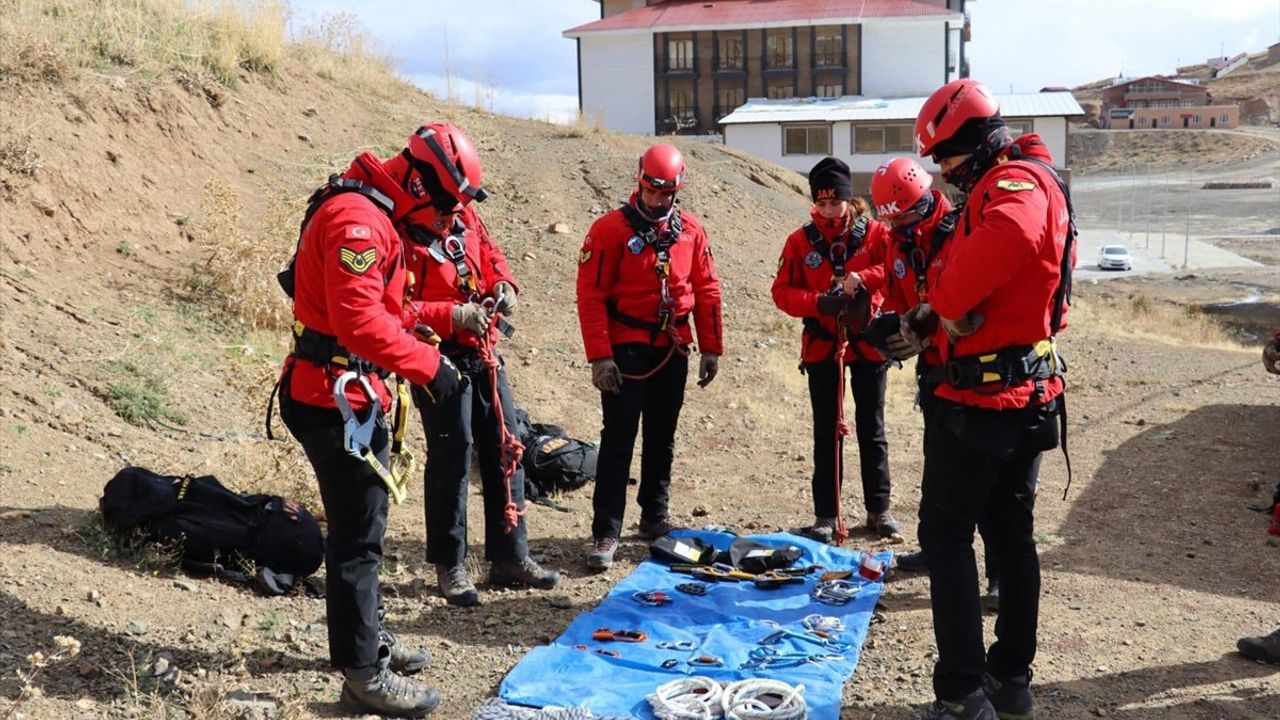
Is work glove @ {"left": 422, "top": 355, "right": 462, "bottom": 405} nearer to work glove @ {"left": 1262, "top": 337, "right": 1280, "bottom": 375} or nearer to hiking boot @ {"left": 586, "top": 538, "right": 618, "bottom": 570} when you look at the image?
hiking boot @ {"left": 586, "top": 538, "right": 618, "bottom": 570}

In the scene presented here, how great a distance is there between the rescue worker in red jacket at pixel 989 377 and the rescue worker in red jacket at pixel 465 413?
2.26 metres

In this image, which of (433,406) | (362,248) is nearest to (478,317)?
(433,406)

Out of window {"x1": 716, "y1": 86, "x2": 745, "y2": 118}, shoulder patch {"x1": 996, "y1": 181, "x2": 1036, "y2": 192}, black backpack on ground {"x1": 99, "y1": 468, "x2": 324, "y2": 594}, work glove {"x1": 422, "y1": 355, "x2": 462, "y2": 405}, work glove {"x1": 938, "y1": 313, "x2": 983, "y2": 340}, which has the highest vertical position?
window {"x1": 716, "y1": 86, "x2": 745, "y2": 118}

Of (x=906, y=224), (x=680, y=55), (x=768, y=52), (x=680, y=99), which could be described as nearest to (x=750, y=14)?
(x=768, y=52)

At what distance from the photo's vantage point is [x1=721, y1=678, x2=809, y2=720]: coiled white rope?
408 cm

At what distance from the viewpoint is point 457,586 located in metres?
5.57

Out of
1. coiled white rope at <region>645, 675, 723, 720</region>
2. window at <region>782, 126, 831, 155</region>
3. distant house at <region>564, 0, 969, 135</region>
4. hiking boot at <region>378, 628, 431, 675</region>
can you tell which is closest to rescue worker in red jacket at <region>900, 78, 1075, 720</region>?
coiled white rope at <region>645, 675, 723, 720</region>

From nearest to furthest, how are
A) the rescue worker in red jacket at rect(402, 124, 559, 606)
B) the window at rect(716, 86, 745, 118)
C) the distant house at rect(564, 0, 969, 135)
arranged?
the rescue worker in red jacket at rect(402, 124, 559, 606)
the distant house at rect(564, 0, 969, 135)
the window at rect(716, 86, 745, 118)

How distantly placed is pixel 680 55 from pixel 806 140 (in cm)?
1073

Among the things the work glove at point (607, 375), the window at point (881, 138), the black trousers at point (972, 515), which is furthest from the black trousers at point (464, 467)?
the window at point (881, 138)

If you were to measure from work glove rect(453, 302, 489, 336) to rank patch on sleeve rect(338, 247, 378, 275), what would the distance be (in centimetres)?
132

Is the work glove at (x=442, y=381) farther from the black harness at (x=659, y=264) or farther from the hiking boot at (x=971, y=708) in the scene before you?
the hiking boot at (x=971, y=708)

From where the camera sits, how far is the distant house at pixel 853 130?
1640 inches

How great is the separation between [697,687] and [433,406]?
195 cm
